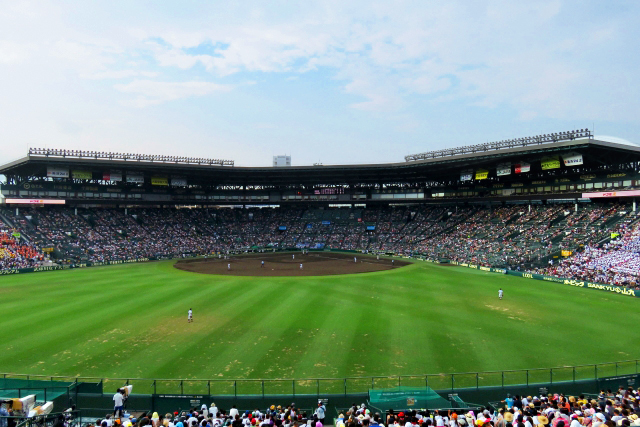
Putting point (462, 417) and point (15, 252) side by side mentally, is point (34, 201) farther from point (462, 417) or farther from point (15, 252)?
point (462, 417)

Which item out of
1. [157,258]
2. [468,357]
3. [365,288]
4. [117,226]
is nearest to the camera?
[468,357]

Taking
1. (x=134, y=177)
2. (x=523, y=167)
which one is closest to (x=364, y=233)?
(x=523, y=167)

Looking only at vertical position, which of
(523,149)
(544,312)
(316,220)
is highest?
(523,149)

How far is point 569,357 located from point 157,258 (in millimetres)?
65416

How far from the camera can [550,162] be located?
187 feet

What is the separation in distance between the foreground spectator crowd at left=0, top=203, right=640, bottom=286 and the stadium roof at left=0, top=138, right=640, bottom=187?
7985 millimetres

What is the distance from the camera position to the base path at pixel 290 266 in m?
52.0

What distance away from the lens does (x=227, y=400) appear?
15297mm

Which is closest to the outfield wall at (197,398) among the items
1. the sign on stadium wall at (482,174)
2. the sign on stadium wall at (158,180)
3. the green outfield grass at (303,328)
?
the green outfield grass at (303,328)

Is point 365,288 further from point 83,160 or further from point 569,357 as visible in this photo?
point 83,160

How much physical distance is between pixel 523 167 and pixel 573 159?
→ 8127 mm

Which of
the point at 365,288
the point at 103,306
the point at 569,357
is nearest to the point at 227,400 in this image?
the point at 569,357

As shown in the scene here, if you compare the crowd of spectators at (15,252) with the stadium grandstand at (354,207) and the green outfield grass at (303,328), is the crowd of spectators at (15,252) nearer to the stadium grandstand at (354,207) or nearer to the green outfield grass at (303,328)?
the stadium grandstand at (354,207)

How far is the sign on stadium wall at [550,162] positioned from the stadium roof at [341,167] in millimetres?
954
